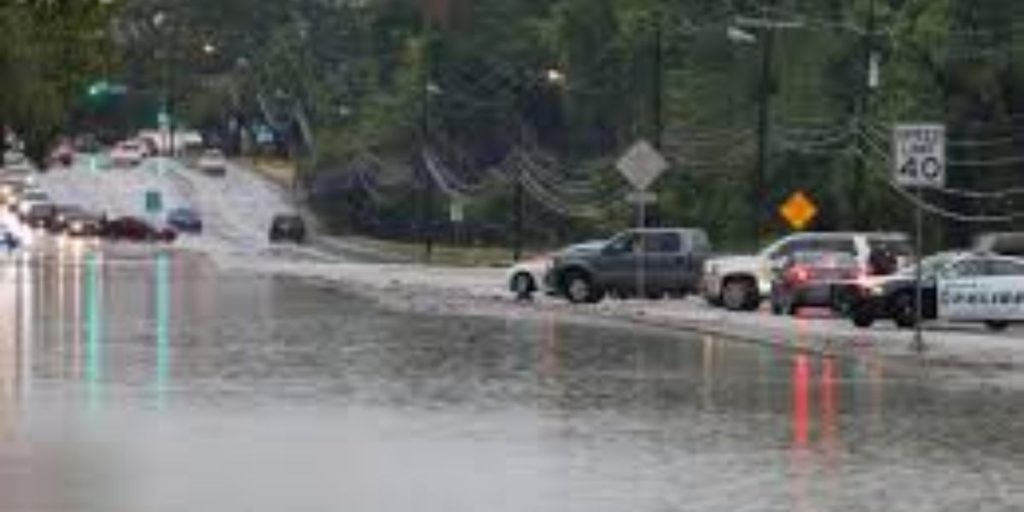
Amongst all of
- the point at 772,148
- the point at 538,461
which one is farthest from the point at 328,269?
the point at 538,461

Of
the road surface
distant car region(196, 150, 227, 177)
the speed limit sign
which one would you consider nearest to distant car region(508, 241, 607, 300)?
the road surface

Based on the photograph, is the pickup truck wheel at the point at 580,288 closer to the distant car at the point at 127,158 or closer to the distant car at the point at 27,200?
Answer: the distant car at the point at 27,200

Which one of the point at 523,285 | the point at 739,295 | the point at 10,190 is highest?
the point at 10,190

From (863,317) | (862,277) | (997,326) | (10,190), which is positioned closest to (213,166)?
(10,190)

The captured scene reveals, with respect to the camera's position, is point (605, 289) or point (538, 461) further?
point (605, 289)

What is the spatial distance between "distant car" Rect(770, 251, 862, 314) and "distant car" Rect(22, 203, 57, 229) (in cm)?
10448

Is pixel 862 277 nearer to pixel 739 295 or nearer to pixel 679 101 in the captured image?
pixel 739 295

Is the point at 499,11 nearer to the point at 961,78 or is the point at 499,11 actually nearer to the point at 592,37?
the point at 592,37

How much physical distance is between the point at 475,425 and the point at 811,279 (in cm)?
2883

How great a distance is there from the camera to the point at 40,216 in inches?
6132

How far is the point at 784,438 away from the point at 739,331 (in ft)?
67.4

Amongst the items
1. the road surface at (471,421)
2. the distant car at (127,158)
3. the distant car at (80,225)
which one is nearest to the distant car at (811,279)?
the road surface at (471,421)

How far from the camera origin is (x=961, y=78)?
96438 millimetres

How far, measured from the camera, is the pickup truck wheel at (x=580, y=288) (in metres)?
57.3
